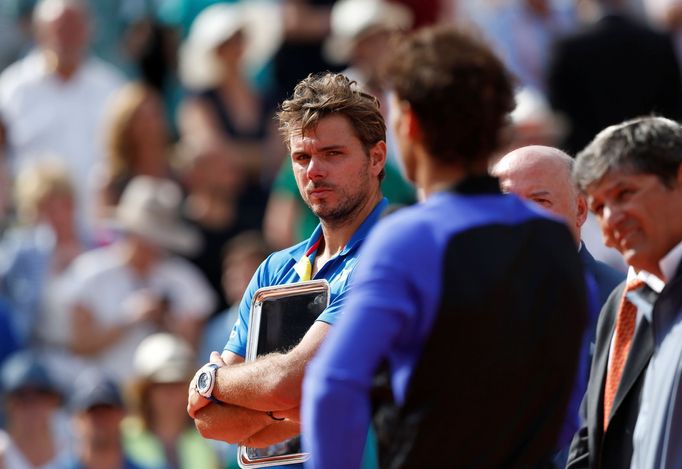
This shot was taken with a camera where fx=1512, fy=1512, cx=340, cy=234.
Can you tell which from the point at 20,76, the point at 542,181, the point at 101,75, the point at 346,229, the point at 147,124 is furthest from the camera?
the point at 101,75

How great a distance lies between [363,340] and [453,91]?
0.65 m

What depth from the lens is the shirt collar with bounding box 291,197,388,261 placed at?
4938mm

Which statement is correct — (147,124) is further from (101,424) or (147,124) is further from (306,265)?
(306,265)

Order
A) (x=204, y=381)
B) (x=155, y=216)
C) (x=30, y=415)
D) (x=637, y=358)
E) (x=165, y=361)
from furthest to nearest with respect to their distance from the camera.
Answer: (x=155, y=216) → (x=165, y=361) → (x=30, y=415) → (x=204, y=381) → (x=637, y=358)

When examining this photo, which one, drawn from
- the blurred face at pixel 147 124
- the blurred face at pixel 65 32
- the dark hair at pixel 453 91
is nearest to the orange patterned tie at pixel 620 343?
the dark hair at pixel 453 91

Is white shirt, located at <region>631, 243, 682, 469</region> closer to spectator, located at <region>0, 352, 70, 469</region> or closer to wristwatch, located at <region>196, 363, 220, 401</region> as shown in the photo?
wristwatch, located at <region>196, 363, 220, 401</region>

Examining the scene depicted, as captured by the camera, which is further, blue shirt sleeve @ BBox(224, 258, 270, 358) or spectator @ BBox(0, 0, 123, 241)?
spectator @ BBox(0, 0, 123, 241)

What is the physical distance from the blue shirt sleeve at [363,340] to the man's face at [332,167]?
1326 millimetres

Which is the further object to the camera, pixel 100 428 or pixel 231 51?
pixel 231 51

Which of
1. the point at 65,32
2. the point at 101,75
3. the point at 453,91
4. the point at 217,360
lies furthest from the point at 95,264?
the point at 453,91

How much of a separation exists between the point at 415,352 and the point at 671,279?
1.04 m

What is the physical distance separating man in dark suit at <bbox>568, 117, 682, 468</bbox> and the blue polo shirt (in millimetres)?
834

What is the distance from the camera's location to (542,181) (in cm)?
529

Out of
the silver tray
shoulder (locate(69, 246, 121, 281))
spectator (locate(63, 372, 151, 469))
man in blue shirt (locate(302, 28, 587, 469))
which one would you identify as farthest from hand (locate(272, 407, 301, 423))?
shoulder (locate(69, 246, 121, 281))
